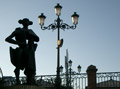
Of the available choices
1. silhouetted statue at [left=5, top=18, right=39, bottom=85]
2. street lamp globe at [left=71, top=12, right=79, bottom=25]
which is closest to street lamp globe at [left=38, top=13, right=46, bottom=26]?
street lamp globe at [left=71, top=12, right=79, bottom=25]

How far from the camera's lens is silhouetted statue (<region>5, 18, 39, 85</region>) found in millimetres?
10406

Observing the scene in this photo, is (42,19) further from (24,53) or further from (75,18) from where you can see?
(24,53)

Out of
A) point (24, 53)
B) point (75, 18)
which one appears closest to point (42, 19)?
point (75, 18)

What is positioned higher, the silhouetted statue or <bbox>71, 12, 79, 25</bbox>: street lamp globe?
<bbox>71, 12, 79, 25</bbox>: street lamp globe

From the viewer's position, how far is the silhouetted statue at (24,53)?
10.4m

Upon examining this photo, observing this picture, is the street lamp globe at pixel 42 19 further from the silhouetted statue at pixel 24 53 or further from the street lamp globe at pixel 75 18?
the silhouetted statue at pixel 24 53

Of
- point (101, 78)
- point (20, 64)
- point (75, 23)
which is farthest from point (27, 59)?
point (101, 78)

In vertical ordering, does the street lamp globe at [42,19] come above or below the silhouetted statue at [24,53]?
above

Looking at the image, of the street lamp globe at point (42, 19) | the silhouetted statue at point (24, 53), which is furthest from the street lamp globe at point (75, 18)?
the silhouetted statue at point (24, 53)

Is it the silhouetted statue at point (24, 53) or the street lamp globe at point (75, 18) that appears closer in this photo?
the silhouetted statue at point (24, 53)

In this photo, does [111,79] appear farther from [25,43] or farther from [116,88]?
[25,43]

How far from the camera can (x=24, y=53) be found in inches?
415

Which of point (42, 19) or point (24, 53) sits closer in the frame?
point (24, 53)

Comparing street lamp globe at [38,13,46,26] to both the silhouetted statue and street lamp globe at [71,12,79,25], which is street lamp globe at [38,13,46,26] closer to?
street lamp globe at [71,12,79,25]
